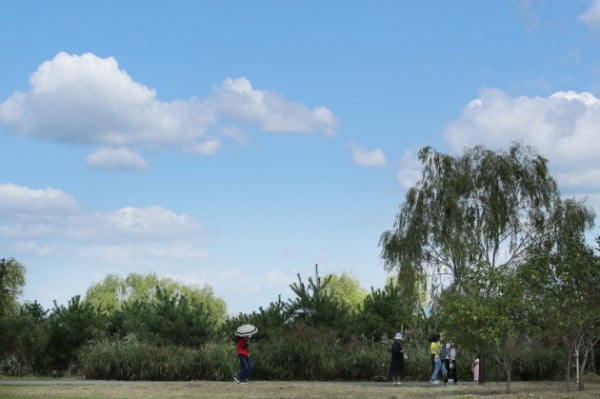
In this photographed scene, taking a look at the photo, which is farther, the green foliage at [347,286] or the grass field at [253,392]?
the green foliage at [347,286]

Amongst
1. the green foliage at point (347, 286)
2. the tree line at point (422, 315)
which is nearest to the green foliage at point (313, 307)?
the tree line at point (422, 315)

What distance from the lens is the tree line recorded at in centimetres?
2586

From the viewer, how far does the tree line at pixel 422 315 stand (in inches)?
1018

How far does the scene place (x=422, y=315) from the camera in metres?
41.0

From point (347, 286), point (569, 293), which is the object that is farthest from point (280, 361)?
point (347, 286)

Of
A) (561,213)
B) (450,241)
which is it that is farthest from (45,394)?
(561,213)

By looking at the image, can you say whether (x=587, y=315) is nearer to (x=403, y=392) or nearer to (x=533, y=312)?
(x=533, y=312)

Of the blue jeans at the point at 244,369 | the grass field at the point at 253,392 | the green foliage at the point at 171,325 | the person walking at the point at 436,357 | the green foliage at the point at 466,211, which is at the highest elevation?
the green foliage at the point at 466,211

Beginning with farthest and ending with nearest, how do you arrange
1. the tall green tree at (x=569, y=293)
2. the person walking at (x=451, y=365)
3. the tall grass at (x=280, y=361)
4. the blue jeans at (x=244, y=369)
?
the person walking at (x=451, y=365)
the tall grass at (x=280, y=361)
the blue jeans at (x=244, y=369)
the tall green tree at (x=569, y=293)

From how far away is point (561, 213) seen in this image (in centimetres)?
5016

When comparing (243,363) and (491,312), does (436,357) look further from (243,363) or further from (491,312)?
(491,312)

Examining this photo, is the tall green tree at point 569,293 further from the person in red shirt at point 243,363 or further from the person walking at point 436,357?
the person in red shirt at point 243,363

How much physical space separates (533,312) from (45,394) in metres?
13.2

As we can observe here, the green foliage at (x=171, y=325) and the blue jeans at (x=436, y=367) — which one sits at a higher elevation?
the green foliage at (x=171, y=325)
